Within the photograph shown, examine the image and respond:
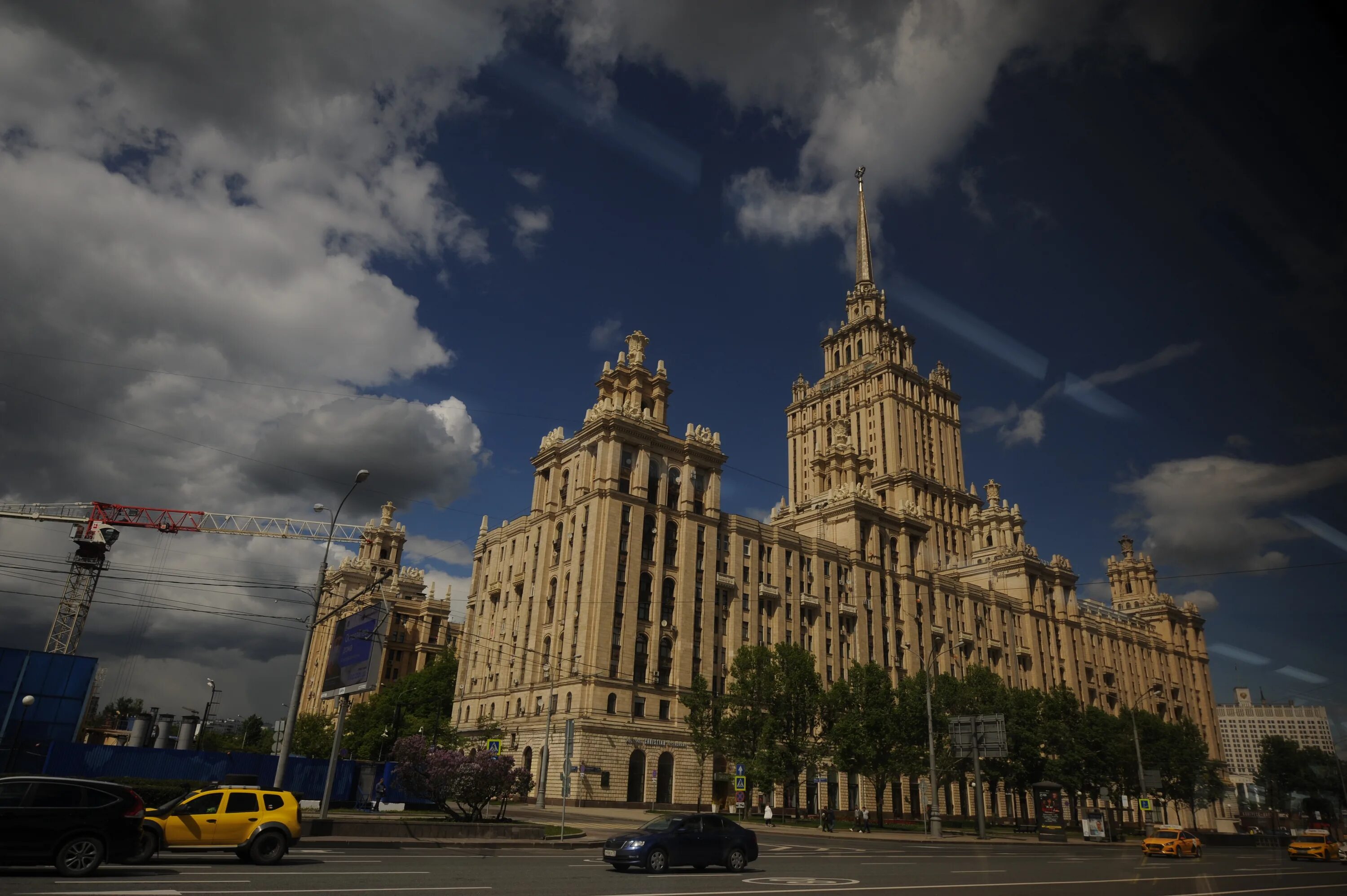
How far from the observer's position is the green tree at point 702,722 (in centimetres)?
6175

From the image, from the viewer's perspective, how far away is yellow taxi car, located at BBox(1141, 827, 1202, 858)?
40.9 m

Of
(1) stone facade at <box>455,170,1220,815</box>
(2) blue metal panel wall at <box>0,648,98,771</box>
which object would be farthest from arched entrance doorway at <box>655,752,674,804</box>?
(2) blue metal panel wall at <box>0,648,98,771</box>

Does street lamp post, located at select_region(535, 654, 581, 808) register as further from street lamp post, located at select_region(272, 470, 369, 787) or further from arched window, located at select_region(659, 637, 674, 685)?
street lamp post, located at select_region(272, 470, 369, 787)

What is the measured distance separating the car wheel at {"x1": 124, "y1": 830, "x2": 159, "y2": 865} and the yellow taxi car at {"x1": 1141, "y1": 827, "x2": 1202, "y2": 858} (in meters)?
43.5

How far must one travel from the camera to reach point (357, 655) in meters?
39.3

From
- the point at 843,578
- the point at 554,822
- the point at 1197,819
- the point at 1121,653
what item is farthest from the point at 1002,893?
the point at 1197,819

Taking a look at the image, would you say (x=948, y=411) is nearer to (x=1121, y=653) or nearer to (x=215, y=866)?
(x=1121, y=653)

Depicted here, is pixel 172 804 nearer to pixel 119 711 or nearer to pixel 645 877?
pixel 645 877

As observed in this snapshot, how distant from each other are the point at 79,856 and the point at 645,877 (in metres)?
12.6

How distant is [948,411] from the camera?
13375 centimetres

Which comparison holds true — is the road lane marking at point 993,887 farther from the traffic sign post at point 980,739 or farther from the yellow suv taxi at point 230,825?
the traffic sign post at point 980,739

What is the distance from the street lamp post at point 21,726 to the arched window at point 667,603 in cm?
4374

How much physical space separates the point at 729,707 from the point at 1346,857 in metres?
37.2

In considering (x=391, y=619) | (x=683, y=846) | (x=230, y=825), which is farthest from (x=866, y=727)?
(x=391, y=619)
